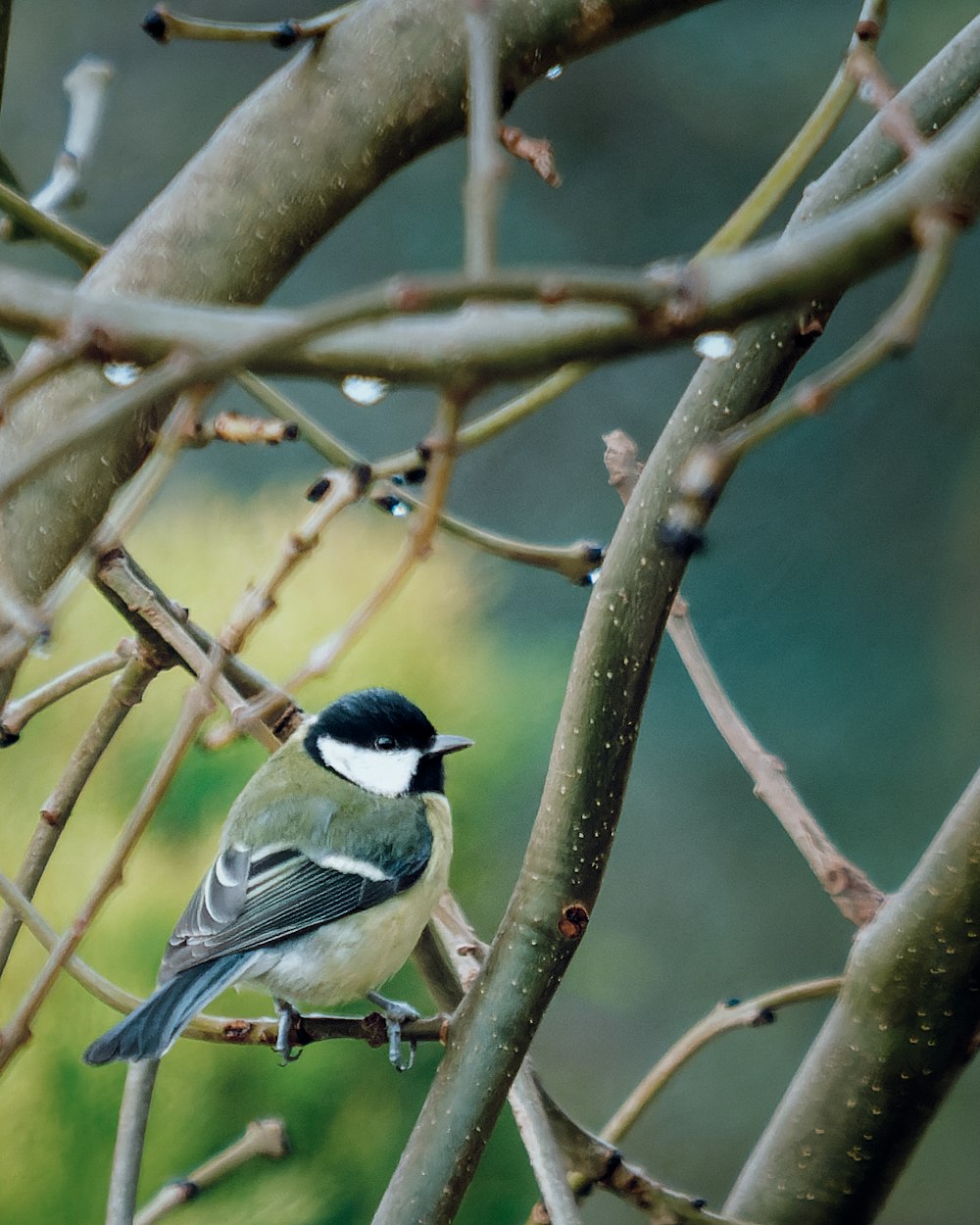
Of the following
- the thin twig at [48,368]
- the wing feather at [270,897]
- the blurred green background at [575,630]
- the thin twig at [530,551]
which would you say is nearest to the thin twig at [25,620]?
Answer: the thin twig at [48,368]

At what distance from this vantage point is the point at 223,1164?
0.86 meters

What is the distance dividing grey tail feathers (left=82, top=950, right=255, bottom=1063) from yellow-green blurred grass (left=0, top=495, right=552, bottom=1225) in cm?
26

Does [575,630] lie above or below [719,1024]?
above

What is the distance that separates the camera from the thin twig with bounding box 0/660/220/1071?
0.37m

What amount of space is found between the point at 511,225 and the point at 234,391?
310mm

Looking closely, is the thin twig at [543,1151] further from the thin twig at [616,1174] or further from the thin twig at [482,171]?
the thin twig at [482,171]

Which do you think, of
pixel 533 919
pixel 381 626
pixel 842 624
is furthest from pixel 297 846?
pixel 842 624

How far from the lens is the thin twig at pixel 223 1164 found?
81 cm

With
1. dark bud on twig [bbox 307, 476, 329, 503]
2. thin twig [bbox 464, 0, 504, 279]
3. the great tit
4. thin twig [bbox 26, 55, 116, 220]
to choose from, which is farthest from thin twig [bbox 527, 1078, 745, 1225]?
thin twig [bbox 26, 55, 116, 220]

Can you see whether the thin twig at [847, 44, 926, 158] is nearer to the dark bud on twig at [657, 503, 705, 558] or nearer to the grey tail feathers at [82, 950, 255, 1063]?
the dark bud on twig at [657, 503, 705, 558]

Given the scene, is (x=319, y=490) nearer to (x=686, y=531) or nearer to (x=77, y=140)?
(x=686, y=531)

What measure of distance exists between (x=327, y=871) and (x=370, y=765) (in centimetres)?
11

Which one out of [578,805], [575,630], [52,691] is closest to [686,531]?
[578,805]

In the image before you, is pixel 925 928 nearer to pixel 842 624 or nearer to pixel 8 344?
pixel 842 624
